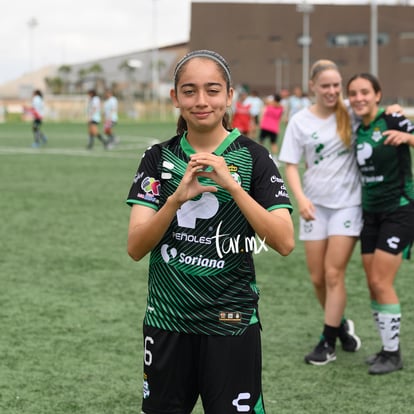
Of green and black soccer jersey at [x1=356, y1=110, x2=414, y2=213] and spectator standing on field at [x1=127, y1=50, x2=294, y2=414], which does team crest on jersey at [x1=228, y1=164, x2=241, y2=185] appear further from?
green and black soccer jersey at [x1=356, y1=110, x2=414, y2=213]

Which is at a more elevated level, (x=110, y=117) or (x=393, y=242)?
(x=110, y=117)

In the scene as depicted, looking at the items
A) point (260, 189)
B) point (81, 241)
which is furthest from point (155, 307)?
point (81, 241)

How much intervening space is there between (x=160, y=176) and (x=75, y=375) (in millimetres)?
2777

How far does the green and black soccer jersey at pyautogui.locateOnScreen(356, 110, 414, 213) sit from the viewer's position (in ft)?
19.1

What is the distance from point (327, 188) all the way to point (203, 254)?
116 inches

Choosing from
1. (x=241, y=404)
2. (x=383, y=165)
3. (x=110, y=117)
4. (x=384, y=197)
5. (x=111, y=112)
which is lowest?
(x=241, y=404)

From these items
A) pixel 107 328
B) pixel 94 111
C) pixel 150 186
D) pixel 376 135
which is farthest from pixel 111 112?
pixel 150 186

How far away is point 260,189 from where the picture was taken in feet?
10.5

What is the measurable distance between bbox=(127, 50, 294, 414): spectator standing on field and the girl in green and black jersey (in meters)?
2.66

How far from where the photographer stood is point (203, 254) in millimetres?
3223

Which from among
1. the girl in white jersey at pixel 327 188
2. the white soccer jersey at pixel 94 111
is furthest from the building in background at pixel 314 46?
the girl in white jersey at pixel 327 188

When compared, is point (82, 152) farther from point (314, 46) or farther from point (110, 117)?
point (314, 46)

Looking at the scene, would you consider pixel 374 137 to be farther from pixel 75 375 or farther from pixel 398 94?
pixel 398 94

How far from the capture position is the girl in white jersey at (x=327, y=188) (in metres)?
5.96
